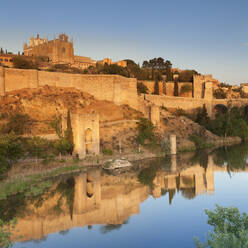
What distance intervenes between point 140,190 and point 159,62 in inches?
1556

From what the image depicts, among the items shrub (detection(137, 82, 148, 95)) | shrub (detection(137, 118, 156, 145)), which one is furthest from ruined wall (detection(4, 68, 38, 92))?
shrub (detection(137, 82, 148, 95))

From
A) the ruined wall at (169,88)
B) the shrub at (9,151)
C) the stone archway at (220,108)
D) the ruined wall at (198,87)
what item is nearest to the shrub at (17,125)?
the shrub at (9,151)

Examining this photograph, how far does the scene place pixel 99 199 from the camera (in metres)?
14.4

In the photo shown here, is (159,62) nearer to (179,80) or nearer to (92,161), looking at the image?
(179,80)

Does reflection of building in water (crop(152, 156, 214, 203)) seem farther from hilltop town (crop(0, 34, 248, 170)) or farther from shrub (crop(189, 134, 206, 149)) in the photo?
shrub (crop(189, 134, 206, 149))

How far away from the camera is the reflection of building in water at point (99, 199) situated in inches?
445

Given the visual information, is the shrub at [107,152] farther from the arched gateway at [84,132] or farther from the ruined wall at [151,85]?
the ruined wall at [151,85]

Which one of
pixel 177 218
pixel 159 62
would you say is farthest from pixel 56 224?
pixel 159 62

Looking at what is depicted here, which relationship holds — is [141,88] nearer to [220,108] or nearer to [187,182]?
[220,108]

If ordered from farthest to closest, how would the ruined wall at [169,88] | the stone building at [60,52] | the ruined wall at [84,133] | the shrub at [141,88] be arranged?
the stone building at [60,52] < the ruined wall at [169,88] < the shrub at [141,88] < the ruined wall at [84,133]

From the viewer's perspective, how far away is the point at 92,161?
20.4m

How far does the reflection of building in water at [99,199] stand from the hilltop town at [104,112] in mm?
4276

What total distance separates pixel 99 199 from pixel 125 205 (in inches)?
60.0

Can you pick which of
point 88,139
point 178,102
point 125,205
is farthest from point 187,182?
point 178,102
